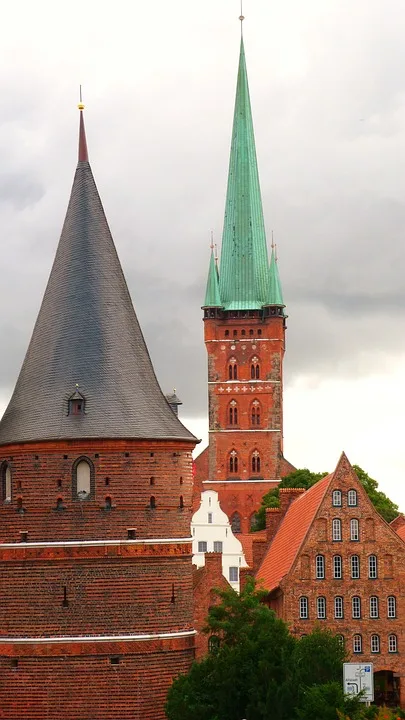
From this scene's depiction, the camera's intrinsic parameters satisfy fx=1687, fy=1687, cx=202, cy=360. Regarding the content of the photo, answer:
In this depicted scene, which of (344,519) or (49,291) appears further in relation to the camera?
(344,519)

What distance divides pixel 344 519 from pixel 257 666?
18.9 meters

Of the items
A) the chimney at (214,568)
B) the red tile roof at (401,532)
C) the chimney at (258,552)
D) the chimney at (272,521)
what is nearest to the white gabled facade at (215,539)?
the chimney at (272,521)

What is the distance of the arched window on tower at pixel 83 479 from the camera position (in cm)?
5053

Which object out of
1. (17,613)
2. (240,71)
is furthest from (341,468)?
(240,71)

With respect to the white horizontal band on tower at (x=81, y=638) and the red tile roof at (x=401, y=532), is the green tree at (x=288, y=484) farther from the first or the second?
the white horizontal band on tower at (x=81, y=638)

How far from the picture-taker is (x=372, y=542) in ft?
217

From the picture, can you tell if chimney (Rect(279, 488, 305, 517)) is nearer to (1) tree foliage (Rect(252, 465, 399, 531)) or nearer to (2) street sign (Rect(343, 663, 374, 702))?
(1) tree foliage (Rect(252, 465, 399, 531))

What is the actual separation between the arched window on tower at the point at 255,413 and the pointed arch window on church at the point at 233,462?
310cm

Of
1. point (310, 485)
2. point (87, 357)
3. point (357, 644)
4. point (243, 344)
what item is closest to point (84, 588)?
point (87, 357)

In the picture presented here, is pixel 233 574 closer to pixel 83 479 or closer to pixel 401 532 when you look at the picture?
pixel 401 532

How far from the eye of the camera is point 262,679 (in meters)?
46.8

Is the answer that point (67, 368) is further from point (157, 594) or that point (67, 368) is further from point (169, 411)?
point (157, 594)

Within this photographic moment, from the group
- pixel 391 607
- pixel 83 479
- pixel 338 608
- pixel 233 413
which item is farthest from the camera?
pixel 233 413

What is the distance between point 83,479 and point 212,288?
286 feet
